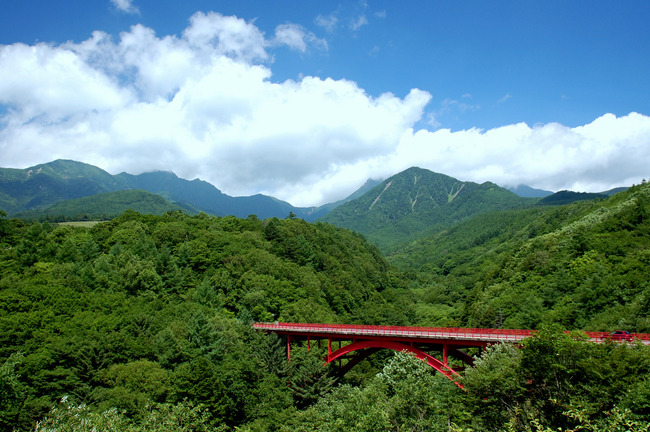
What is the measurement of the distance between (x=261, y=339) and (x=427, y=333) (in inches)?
769

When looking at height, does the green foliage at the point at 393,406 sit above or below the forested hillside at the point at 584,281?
below

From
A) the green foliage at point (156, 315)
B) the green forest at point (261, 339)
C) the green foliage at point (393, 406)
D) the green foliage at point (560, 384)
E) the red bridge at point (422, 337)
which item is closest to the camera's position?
the green foliage at point (560, 384)

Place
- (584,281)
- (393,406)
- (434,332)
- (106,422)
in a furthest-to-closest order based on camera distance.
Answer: (584,281), (434,332), (393,406), (106,422)

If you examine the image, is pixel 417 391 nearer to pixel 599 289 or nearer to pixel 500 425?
pixel 500 425

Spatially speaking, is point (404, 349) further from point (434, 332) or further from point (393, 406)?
point (393, 406)

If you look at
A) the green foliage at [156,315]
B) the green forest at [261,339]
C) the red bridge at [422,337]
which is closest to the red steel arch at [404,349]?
the red bridge at [422,337]

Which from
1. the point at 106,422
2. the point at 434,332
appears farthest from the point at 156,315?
the point at 434,332

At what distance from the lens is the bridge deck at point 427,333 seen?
109 feet

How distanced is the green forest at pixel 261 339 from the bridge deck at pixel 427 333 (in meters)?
2.49

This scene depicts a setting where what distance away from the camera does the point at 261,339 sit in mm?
45344

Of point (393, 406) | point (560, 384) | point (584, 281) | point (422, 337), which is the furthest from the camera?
point (584, 281)

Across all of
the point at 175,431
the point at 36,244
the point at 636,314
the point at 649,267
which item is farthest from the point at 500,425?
the point at 36,244

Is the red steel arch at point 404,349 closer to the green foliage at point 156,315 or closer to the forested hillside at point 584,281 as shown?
the green foliage at point 156,315

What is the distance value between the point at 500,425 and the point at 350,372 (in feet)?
77.4
